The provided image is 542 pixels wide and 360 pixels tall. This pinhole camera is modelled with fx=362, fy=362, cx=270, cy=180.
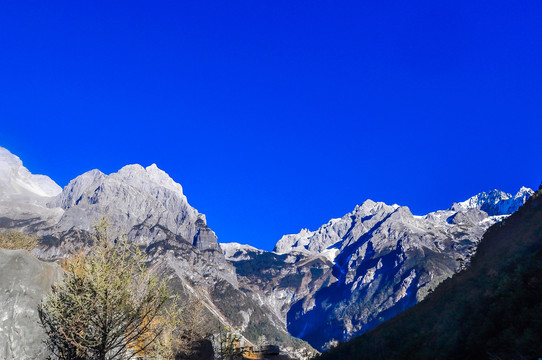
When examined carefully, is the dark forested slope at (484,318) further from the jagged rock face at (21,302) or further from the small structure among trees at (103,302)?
the jagged rock face at (21,302)

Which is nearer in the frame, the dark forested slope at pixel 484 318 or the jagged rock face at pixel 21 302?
the dark forested slope at pixel 484 318

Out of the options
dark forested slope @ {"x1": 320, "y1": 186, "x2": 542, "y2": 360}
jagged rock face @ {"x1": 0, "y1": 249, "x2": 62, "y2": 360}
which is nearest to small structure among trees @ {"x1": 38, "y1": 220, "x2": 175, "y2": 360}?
jagged rock face @ {"x1": 0, "y1": 249, "x2": 62, "y2": 360}

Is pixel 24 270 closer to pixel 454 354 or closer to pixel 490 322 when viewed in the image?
pixel 454 354

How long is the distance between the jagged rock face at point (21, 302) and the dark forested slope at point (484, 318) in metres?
23.3

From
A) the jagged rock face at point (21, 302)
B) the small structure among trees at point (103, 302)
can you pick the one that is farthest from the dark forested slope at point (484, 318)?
the jagged rock face at point (21, 302)

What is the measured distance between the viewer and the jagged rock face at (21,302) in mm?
19922

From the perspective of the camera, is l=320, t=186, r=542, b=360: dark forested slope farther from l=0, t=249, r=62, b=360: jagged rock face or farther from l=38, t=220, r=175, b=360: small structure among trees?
l=0, t=249, r=62, b=360: jagged rock face

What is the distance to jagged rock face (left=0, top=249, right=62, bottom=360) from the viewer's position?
19.9m

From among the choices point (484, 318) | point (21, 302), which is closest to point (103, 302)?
point (21, 302)

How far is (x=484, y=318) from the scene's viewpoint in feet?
77.4

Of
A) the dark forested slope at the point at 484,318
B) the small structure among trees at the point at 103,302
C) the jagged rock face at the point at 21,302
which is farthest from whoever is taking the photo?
the jagged rock face at the point at 21,302

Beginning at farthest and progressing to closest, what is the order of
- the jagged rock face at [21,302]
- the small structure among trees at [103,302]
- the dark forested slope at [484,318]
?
the jagged rock face at [21,302] → the dark forested slope at [484,318] → the small structure among trees at [103,302]

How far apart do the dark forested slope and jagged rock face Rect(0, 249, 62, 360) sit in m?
23.3

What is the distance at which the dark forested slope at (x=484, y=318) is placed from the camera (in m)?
19.4
